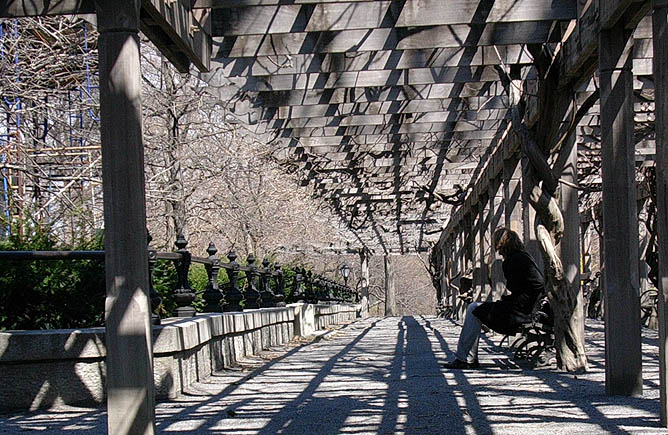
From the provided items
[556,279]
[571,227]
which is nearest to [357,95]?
[571,227]

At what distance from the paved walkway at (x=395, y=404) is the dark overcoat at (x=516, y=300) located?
0.52m

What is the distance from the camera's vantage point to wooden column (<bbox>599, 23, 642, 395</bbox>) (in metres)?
7.68

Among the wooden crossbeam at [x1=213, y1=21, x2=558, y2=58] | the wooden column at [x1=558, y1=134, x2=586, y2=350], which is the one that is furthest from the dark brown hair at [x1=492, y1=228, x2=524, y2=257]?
the wooden crossbeam at [x1=213, y1=21, x2=558, y2=58]

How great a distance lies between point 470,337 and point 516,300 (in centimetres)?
68

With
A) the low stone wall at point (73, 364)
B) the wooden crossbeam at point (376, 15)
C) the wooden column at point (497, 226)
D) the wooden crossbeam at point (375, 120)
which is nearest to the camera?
the low stone wall at point (73, 364)

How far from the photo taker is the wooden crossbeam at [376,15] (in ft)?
31.8

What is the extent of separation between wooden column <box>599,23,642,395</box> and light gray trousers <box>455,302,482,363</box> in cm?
289

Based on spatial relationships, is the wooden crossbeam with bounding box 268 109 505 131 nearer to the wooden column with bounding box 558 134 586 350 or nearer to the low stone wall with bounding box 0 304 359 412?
the wooden column with bounding box 558 134 586 350

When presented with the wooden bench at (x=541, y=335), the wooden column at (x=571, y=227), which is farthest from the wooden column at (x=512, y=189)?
the wooden bench at (x=541, y=335)

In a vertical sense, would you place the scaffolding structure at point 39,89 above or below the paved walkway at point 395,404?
above

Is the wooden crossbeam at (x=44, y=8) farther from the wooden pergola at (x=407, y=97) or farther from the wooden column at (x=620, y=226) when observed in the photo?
the wooden column at (x=620, y=226)

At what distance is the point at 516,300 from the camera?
1035 cm

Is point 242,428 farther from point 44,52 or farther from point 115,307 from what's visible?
point 44,52

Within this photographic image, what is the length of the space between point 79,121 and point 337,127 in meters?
4.92
